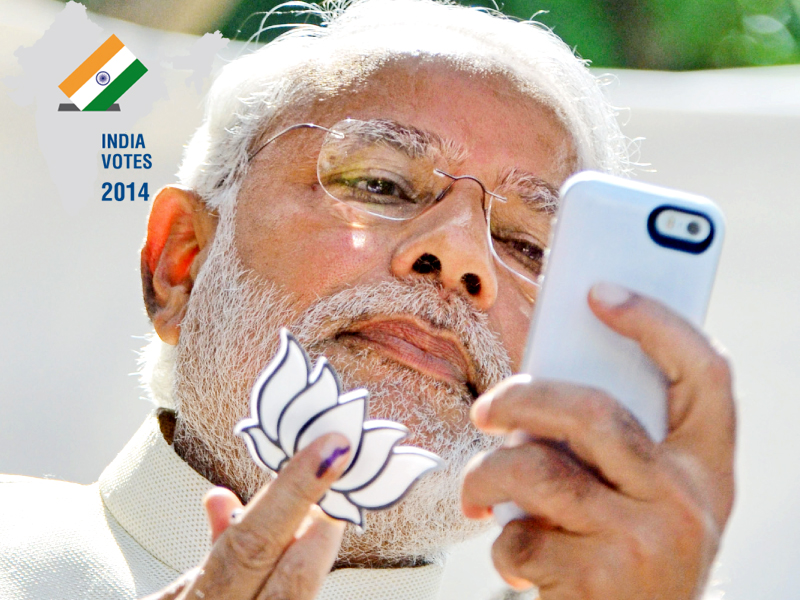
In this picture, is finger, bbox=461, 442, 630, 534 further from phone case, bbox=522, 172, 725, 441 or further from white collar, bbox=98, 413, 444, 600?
white collar, bbox=98, 413, 444, 600

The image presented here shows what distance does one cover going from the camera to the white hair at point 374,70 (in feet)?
3.48

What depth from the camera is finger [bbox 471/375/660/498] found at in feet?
1.34

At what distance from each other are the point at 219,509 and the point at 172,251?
64 centimetres

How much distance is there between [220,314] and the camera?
943mm

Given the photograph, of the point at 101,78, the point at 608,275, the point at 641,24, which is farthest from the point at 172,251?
the point at 641,24

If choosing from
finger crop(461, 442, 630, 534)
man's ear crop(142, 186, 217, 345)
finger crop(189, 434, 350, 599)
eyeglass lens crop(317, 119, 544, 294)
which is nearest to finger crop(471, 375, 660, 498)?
finger crop(461, 442, 630, 534)

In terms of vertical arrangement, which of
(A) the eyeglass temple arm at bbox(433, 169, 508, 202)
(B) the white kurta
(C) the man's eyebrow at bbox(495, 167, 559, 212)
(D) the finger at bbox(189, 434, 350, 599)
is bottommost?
(B) the white kurta

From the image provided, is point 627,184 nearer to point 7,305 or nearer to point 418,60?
point 418,60

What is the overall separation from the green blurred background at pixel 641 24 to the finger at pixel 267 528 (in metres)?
1.82

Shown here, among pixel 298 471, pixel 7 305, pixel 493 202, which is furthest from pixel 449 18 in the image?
pixel 7 305

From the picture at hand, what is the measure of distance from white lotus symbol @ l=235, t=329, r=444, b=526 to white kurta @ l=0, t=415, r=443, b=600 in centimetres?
39

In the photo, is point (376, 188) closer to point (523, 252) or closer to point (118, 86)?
point (523, 252)

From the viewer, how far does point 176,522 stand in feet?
3.10

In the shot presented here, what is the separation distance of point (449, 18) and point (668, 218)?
790 millimetres
